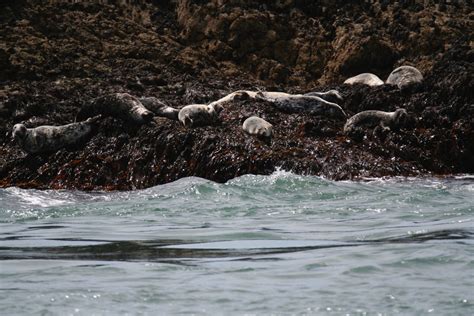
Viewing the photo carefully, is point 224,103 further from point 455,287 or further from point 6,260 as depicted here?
point 455,287

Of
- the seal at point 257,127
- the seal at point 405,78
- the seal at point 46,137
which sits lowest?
the seal at point 46,137

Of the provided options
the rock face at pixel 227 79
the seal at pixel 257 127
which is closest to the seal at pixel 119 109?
the rock face at pixel 227 79

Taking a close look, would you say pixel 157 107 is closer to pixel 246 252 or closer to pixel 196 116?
pixel 196 116

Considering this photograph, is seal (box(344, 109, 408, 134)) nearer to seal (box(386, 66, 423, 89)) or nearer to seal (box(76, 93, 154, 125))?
seal (box(386, 66, 423, 89))

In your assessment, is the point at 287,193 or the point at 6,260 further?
the point at 287,193

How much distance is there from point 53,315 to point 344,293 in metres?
1.32

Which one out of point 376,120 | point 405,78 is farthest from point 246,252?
point 405,78

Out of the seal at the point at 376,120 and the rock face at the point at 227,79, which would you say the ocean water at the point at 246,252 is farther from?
the seal at the point at 376,120

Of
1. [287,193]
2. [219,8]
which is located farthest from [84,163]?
[219,8]

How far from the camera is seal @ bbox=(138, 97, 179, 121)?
12711 millimetres

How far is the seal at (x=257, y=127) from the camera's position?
1127cm

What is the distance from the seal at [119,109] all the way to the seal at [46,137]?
549mm

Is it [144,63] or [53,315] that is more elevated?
[144,63]

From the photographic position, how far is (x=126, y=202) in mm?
9242
